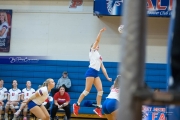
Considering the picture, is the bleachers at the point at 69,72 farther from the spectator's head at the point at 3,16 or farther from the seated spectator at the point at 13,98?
the spectator's head at the point at 3,16

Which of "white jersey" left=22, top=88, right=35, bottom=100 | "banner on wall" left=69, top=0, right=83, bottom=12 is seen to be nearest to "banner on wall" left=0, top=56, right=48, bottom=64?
"white jersey" left=22, top=88, right=35, bottom=100

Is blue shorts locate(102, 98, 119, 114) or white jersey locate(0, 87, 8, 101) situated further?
white jersey locate(0, 87, 8, 101)

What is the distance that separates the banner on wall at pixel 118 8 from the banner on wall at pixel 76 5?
1.55 meters

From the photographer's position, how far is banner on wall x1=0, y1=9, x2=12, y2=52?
13656 mm

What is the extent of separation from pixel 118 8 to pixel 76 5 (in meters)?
2.23

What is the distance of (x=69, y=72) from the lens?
41.7ft

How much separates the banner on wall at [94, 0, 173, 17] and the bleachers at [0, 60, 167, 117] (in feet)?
6.41

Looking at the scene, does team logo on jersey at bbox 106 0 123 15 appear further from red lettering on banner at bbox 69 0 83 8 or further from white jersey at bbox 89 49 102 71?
white jersey at bbox 89 49 102 71

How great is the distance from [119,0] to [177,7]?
438 inches

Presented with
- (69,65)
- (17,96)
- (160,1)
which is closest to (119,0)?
(160,1)

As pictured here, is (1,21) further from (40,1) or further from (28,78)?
(28,78)

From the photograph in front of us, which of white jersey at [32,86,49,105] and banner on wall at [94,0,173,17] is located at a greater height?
banner on wall at [94,0,173,17]

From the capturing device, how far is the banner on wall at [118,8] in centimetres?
1163

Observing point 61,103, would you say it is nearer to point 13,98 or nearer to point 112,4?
point 13,98
